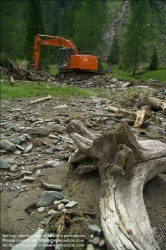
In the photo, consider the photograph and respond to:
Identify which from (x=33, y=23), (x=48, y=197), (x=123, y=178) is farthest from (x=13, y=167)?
(x=33, y=23)

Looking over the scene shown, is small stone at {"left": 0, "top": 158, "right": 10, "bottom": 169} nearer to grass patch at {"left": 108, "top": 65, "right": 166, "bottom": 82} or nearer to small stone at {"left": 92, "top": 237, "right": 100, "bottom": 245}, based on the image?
small stone at {"left": 92, "top": 237, "right": 100, "bottom": 245}

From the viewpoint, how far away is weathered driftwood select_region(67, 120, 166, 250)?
2461 mm

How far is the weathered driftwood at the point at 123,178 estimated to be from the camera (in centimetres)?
246

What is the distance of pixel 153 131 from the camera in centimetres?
694

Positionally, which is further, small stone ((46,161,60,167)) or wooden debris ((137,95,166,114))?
wooden debris ((137,95,166,114))

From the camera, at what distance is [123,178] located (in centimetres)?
326

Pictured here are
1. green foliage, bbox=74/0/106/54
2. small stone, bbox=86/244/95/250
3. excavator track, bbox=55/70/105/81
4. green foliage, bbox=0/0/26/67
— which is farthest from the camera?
green foliage, bbox=74/0/106/54

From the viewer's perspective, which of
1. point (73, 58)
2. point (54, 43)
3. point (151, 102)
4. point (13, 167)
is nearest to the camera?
point (13, 167)

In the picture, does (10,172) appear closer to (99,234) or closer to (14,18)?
(99,234)

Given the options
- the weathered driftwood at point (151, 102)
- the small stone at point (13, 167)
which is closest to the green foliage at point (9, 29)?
the weathered driftwood at point (151, 102)

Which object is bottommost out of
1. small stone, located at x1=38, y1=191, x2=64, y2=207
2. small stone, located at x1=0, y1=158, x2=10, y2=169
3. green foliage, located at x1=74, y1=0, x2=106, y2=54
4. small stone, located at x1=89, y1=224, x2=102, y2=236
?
small stone, located at x1=0, y1=158, x2=10, y2=169

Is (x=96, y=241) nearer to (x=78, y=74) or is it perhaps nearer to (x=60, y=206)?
(x=60, y=206)

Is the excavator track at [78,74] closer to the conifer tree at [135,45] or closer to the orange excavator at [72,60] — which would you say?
the orange excavator at [72,60]

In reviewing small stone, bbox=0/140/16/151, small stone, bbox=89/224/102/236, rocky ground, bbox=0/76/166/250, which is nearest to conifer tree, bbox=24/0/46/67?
rocky ground, bbox=0/76/166/250
